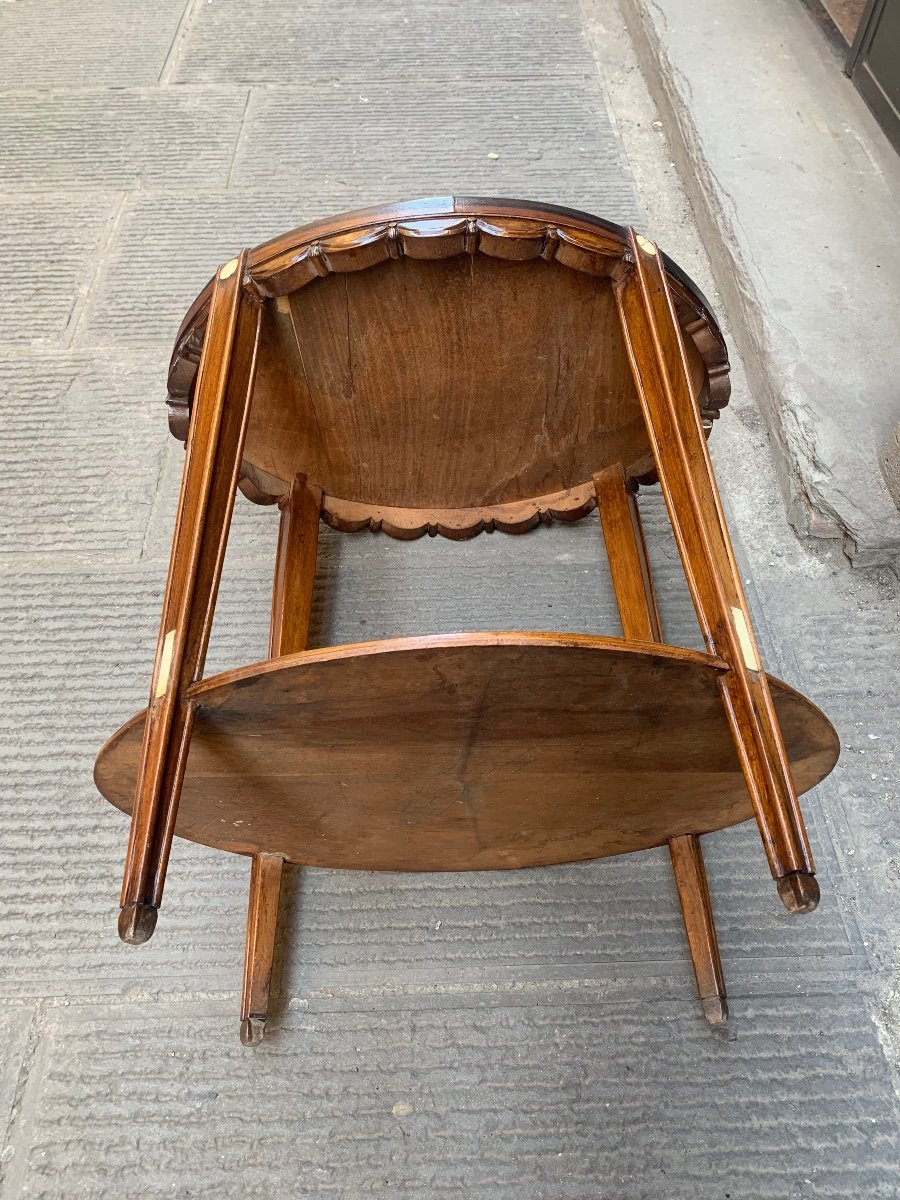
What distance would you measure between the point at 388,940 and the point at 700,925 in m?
0.35

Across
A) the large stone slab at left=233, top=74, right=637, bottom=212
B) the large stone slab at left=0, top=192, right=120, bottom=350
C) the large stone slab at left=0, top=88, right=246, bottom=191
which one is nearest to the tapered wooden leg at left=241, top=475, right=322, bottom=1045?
the large stone slab at left=0, top=192, right=120, bottom=350

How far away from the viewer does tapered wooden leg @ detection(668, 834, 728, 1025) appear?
3.13ft

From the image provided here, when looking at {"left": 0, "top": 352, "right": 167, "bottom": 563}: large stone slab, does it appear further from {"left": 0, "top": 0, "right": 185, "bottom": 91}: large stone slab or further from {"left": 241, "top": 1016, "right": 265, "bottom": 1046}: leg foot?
{"left": 0, "top": 0, "right": 185, "bottom": 91}: large stone slab

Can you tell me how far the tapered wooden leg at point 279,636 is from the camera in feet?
3.08

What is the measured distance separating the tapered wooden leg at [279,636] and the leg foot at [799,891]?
1.74ft

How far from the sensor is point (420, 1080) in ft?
3.13

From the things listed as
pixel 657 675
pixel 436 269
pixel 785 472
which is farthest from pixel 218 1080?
pixel 785 472

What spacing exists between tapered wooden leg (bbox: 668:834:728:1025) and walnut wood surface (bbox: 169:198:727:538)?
1.50ft

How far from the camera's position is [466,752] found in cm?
64

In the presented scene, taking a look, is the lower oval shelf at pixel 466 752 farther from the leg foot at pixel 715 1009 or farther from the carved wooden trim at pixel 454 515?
the carved wooden trim at pixel 454 515

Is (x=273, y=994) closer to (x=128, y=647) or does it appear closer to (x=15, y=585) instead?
(x=128, y=647)

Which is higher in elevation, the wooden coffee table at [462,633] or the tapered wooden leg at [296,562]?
the wooden coffee table at [462,633]

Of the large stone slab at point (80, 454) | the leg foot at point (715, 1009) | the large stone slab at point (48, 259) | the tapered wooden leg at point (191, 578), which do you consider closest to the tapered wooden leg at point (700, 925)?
the leg foot at point (715, 1009)

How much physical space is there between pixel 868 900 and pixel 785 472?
2.16 ft
